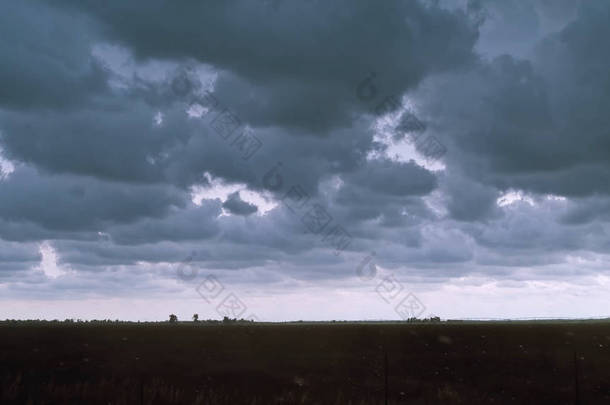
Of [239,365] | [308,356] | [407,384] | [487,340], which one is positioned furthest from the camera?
[487,340]

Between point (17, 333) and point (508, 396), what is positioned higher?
point (17, 333)

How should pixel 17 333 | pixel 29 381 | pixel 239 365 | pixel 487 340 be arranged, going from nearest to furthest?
pixel 29 381 < pixel 239 365 < pixel 487 340 < pixel 17 333

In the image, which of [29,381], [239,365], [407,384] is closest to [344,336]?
[239,365]

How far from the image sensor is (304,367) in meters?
56.7

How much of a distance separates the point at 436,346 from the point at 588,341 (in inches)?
839

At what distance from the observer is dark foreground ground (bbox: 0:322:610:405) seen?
4253 cm

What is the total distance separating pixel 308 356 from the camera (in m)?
63.9

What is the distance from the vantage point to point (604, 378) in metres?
51.2

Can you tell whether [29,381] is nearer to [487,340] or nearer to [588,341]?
[487,340]

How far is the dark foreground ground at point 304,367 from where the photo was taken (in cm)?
4253

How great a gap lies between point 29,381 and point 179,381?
11050mm

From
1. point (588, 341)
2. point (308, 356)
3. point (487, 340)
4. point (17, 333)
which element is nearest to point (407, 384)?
point (308, 356)

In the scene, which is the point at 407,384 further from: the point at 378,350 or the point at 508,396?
the point at 378,350

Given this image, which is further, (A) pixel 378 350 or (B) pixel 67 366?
(A) pixel 378 350
